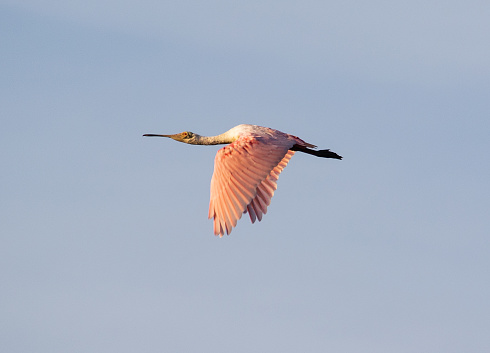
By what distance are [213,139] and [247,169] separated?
5.70 meters

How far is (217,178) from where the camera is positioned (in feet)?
74.5

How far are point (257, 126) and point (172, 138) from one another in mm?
4011

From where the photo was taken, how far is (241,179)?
2238cm

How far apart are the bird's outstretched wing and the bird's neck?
8.14ft

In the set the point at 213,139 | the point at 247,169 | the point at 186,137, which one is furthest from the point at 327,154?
the point at 247,169

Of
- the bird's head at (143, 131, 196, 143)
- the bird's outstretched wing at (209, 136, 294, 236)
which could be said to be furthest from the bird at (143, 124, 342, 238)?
the bird's head at (143, 131, 196, 143)

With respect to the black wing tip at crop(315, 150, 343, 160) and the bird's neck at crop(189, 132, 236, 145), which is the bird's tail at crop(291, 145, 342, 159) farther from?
the bird's neck at crop(189, 132, 236, 145)

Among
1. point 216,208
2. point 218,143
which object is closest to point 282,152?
point 216,208

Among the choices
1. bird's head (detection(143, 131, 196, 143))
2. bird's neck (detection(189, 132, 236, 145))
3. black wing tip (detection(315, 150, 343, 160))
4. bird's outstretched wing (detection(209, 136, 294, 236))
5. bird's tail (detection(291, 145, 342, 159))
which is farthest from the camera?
bird's head (detection(143, 131, 196, 143))

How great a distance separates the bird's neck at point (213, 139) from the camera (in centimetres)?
2721

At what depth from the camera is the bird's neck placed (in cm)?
2721

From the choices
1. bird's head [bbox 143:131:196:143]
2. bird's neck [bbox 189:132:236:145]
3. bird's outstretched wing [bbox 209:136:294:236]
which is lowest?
bird's outstretched wing [bbox 209:136:294:236]

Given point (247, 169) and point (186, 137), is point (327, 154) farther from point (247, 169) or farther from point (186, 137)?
point (247, 169)

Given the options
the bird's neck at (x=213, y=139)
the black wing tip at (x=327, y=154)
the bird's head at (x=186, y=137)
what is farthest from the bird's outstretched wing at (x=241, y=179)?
the bird's head at (x=186, y=137)
